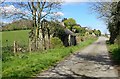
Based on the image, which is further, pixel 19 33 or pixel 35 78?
pixel 19 33

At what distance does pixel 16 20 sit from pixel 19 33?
1348cm

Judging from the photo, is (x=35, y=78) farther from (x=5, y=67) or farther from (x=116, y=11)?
(x=116, y=11)

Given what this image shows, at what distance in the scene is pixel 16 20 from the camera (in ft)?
108

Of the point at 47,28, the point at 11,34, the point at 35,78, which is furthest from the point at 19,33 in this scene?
the point at 35,78

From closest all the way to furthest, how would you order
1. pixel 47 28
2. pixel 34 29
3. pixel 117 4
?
pixel 117 4 → pixel 34 29 → pixel 47 28

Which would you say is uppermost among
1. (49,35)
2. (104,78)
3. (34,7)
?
(34,7)

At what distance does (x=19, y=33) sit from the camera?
4622 centimetres

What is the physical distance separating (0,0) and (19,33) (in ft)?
94.9

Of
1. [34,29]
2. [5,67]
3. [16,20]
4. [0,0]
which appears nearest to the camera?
[5,67]

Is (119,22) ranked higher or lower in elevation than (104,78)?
higher

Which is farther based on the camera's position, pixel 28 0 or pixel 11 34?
pixel 11 34

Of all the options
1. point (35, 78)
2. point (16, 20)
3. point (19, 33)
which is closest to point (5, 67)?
point (35, 78)

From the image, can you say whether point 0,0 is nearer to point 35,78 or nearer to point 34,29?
point 35,78

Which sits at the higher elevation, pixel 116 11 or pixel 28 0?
pixel 28 0
